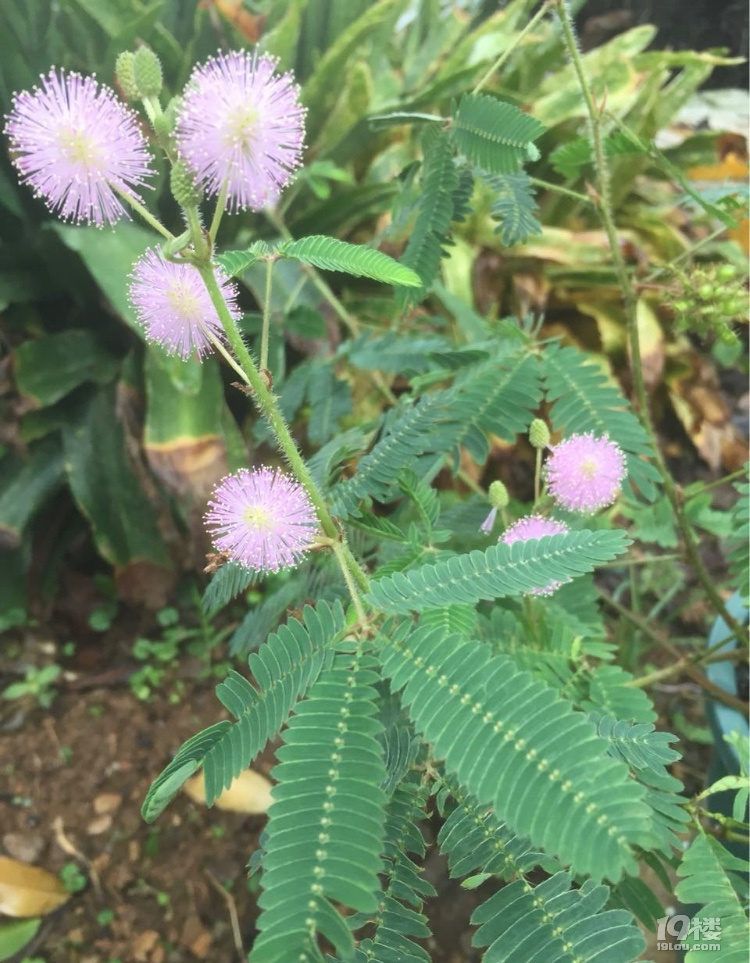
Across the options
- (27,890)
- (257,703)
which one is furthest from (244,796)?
(257,703)

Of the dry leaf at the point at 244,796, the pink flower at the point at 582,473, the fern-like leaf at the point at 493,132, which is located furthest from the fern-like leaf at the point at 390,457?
the dry leaf at the point at 244,796

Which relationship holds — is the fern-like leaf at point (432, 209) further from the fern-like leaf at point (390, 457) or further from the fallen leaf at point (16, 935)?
the fallen leaf at point (16, 935)

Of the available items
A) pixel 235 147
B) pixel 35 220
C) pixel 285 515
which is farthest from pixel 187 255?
pixel 35 220

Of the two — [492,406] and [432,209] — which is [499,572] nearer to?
[492,406]

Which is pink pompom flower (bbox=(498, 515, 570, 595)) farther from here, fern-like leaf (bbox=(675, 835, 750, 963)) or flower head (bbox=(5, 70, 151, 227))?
flower head (bbox=(5, 70, 151, 227))

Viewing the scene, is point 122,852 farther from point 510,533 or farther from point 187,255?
point 187,255

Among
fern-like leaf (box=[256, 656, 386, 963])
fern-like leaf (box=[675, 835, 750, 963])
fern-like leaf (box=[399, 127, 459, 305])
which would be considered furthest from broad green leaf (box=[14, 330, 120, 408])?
fern-like leaf (box=[675, 835, 750, 963])
